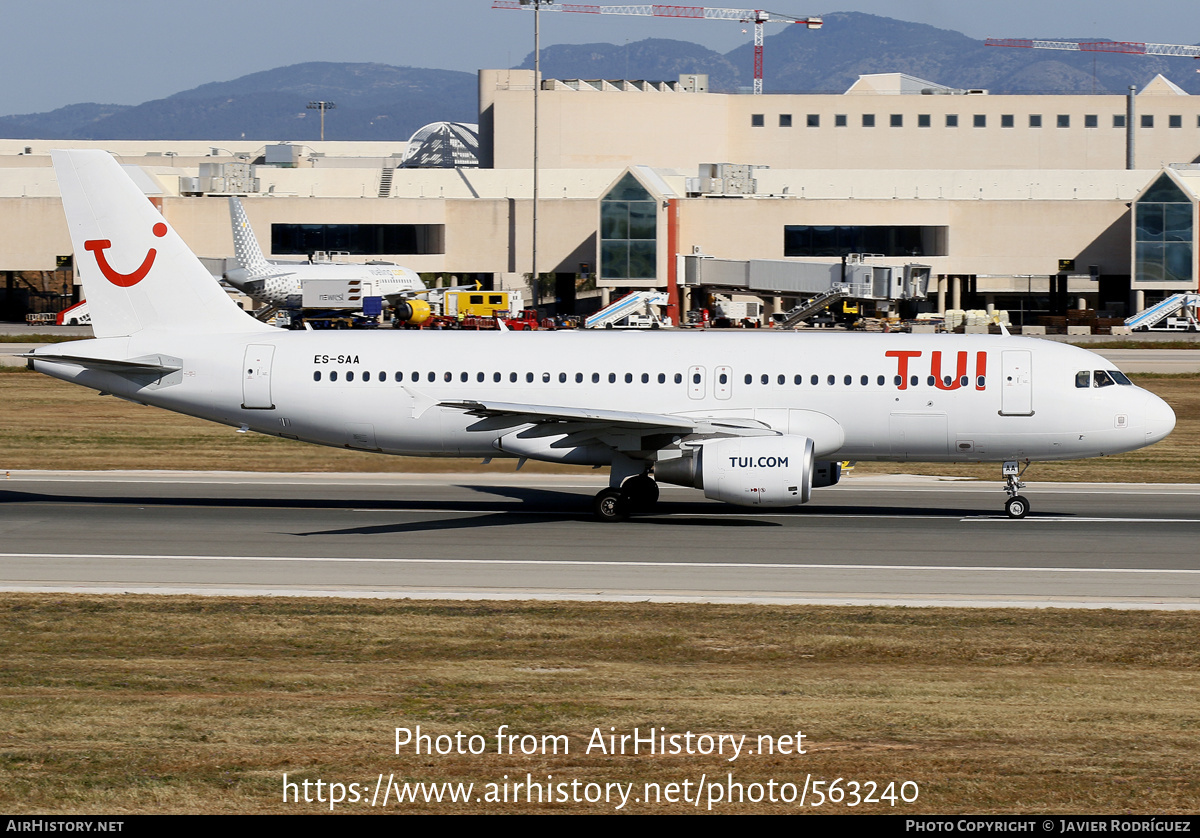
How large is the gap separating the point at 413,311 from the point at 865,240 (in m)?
43.3

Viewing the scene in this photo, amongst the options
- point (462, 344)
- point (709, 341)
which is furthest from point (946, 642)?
point (462, 344)

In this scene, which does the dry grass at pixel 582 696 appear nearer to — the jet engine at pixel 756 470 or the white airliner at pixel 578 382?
the jet engine at pixel 756 470

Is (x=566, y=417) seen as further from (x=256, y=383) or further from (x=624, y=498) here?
(x=256, y=383)

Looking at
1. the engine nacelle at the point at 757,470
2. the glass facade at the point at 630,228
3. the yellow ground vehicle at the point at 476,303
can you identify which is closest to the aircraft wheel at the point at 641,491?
the engine nacelle at the point at 757,470

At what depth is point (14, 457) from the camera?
40.4 meters

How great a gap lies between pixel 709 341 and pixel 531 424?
447 centimetres

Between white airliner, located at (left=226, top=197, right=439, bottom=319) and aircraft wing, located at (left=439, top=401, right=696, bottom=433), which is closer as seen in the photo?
aircraft wing, located at (left=439, top=401, right=696, bottom=433)

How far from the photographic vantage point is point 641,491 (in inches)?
1216

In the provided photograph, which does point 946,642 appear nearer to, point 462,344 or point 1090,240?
point 462,344

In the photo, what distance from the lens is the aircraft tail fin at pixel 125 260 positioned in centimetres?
3106

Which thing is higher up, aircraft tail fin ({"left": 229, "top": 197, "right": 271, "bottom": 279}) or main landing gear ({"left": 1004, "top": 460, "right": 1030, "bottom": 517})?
aircraft tail fin ({"left": 229, "top": 197, "right": 271, "bottom": 279})

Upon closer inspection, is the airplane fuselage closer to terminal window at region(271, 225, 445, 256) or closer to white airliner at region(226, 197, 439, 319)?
white airliner at region(226, 197, 439, 319)

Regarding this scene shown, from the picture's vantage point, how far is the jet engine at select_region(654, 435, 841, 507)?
27.8m

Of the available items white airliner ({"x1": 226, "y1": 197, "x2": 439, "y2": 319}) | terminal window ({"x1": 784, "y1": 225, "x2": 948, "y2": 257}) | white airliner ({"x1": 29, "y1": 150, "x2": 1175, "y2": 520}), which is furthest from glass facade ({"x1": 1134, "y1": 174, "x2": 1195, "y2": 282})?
white airliner ({"x1": 29, "y1": 150, "x2": 1175, "y2": 520})
